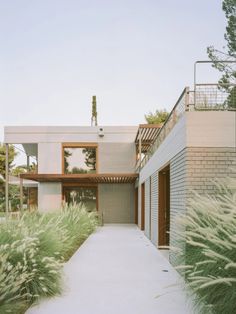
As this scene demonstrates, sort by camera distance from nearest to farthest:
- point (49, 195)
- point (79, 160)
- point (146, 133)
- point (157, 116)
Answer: point (146, 133) → point (49, 195) → point (79, 160) → point (157, 116)

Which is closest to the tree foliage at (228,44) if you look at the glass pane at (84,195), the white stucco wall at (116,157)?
the white stucco wall at (116,157)

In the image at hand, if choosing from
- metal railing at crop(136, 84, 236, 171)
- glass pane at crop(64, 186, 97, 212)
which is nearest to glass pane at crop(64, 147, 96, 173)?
glass pane at crop(64, 186, 97, 212)

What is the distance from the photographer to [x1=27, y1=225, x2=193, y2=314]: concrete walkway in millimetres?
4398

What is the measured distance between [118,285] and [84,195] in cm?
1451

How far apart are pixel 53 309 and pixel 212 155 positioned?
3.54 m

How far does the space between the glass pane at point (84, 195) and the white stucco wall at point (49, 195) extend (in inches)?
22.0

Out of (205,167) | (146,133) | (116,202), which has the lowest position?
(116,202)

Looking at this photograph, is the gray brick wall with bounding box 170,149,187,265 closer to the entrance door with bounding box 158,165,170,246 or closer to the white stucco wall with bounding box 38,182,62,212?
the entrance door with bounding box 158,165,170,246

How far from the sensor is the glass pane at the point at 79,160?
65.3 feet

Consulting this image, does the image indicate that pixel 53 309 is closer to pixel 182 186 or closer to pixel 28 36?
pixel 182 186

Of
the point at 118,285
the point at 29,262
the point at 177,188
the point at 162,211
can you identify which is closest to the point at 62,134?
the point at 162,211

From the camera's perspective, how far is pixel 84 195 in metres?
20.0

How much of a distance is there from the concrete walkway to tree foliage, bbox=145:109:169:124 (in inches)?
802

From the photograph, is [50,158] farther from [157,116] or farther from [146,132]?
[157,116]
